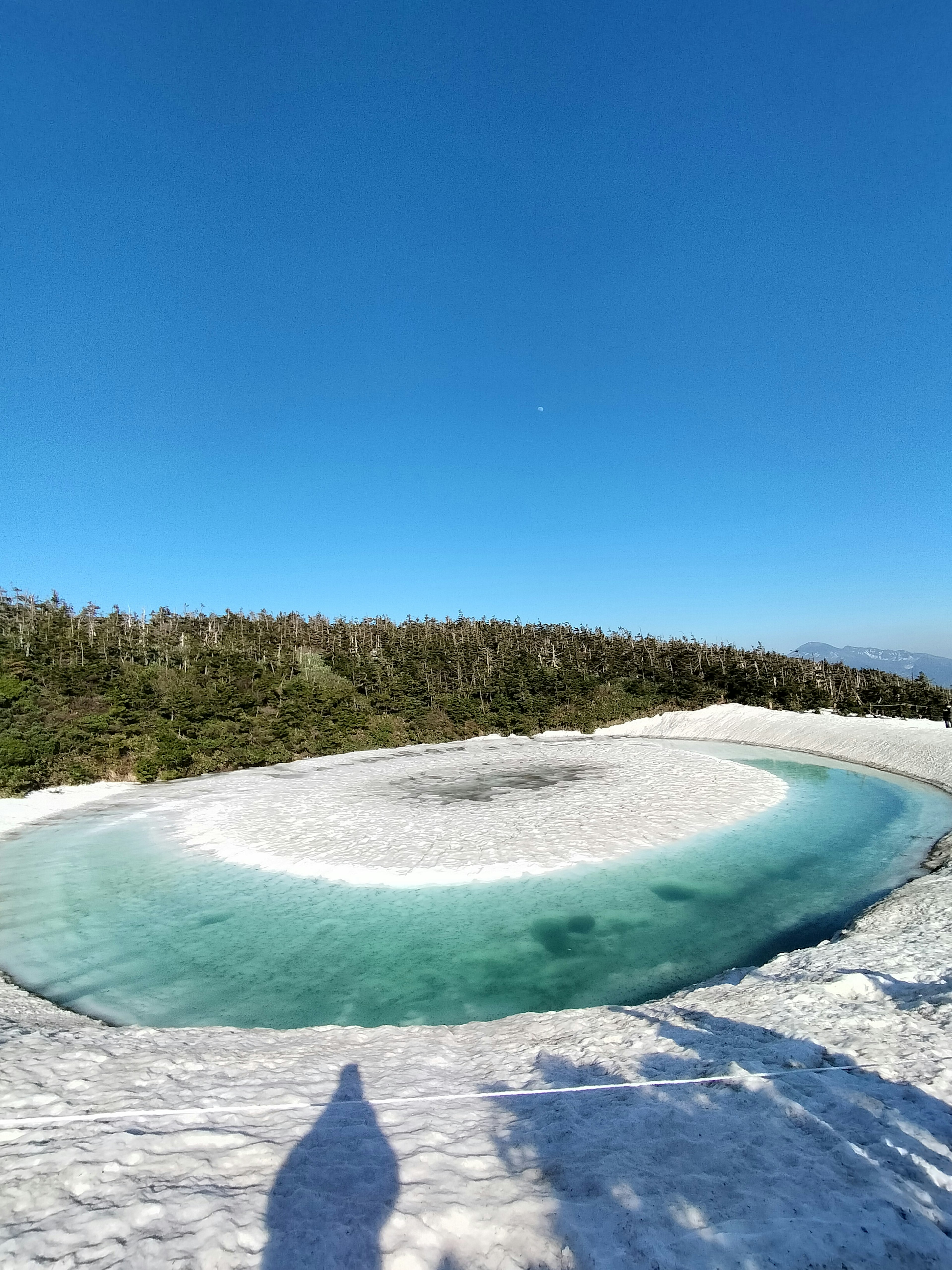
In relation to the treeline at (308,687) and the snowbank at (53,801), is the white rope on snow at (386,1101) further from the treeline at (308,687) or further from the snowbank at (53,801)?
the treeline at (308,687)

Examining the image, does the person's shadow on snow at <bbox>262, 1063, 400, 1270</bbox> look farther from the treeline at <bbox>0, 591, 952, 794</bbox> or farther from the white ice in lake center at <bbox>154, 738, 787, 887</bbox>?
the treeline at <bbox>0, 591, 952, 794</bbox>

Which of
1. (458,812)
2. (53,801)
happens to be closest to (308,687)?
(53,801)

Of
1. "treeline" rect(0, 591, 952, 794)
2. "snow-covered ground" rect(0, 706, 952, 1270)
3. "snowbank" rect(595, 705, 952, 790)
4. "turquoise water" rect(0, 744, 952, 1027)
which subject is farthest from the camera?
"treeline" rect(0, 591, 952, 794)

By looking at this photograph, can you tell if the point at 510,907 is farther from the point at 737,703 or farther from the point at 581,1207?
the point at 737,703

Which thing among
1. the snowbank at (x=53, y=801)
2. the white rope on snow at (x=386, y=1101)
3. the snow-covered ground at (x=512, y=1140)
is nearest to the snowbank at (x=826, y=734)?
the snow-covered ground at (x=512, y=1140)

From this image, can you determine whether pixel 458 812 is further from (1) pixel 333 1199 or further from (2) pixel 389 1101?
(1) pixel 333 1199

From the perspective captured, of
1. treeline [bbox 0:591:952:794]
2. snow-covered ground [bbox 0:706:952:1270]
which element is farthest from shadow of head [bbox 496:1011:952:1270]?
treeline [bbox 0:591:952:794]
